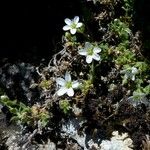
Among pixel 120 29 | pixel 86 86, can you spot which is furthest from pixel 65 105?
pixel 120 29

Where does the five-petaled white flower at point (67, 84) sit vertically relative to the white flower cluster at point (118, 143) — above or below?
above

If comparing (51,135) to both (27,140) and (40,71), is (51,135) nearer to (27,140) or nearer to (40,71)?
(27,140)

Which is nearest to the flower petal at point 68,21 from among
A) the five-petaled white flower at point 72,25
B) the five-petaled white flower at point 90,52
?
the five-petaled white flower at point 72,25

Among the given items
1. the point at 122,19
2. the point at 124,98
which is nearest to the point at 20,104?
the point at 124,98

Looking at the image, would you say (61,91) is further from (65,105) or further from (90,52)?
(90,52)

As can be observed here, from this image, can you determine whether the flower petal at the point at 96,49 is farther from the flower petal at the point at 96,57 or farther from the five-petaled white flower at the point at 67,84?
the five-petaled white flower at the point at 67,84
